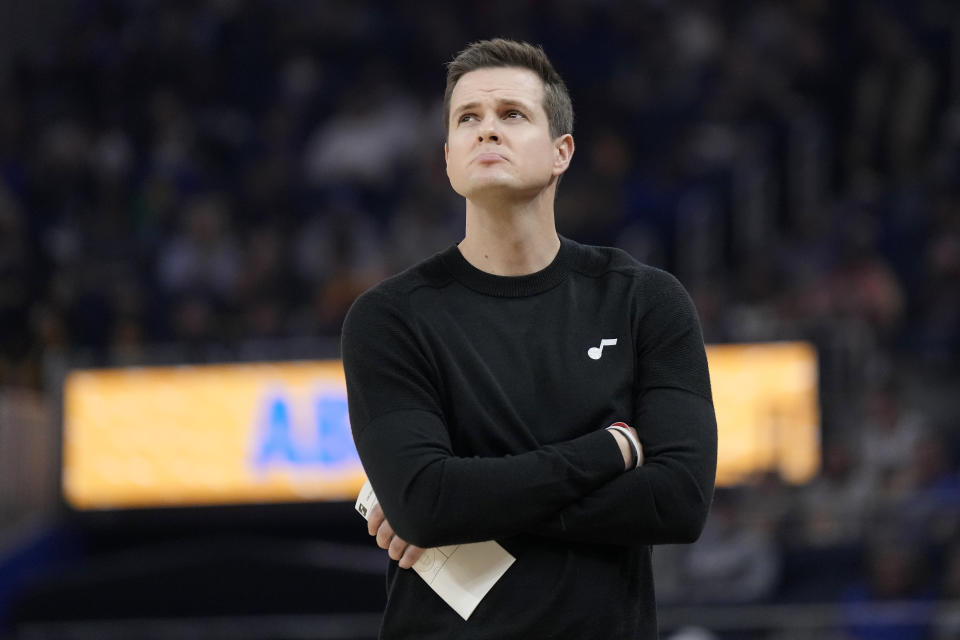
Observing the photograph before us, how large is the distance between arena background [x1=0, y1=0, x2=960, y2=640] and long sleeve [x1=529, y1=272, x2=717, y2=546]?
196 inches

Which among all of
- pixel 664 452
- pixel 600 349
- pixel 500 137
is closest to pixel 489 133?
pixel 500 137

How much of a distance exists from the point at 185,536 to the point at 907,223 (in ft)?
19.5

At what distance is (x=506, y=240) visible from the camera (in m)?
2.76

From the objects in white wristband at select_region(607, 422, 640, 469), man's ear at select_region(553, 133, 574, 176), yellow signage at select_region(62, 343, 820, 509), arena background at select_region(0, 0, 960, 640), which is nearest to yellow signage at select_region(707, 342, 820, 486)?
arena background at select_region(0, 0, 960, 640)

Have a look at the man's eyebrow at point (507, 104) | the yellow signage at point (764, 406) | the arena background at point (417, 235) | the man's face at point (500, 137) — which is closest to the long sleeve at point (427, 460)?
the man's face at point (500, 137)

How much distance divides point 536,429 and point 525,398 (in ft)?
0.21

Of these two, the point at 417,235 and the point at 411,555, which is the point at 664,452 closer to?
the point at 411,555

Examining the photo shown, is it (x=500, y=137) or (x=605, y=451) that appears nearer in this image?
(x=605, y=451)

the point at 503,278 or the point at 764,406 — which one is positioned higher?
the point at 503,278

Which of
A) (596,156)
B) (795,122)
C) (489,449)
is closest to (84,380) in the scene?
(596,156)

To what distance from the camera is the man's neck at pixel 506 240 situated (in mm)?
2758

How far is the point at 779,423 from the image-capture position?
9.23m

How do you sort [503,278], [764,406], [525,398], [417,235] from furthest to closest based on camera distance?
[417,235] < [764,406] < [503,278] < [525,398]

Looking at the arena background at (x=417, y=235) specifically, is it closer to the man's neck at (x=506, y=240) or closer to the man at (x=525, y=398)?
the man at (x=525, y=398)
